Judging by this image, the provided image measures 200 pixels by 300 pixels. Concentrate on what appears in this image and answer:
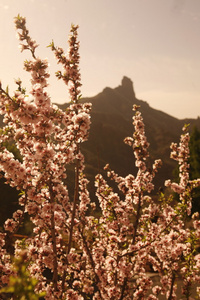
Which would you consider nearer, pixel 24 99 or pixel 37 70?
pixel 24 99

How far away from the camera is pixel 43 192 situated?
5.79 meters

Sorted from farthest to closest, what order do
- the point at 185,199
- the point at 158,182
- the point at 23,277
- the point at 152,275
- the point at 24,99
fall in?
the point at 158,182 → the point at 152,275 → the point at 185,199 → the point at 24,99 → the point at 23,277

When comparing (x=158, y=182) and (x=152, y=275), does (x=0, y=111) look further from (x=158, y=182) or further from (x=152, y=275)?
(x=158, y=182)

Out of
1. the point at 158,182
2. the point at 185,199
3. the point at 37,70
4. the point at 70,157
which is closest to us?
the point at 37,70

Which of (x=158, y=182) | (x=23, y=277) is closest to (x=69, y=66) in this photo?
(x=23, y=277)

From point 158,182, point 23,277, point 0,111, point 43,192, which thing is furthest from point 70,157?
point 158,182

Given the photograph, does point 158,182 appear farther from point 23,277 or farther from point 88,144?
point 23,277

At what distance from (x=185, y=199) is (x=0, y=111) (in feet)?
20.3

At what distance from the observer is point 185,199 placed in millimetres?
7297

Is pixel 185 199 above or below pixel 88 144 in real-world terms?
below

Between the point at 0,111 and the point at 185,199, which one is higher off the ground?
the point at 0,111

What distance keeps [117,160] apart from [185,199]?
333 ft

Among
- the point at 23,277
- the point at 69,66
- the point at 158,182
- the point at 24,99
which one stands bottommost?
the point at 23,277

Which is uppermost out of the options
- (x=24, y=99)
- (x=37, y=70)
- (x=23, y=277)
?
(x=37, y=70)
